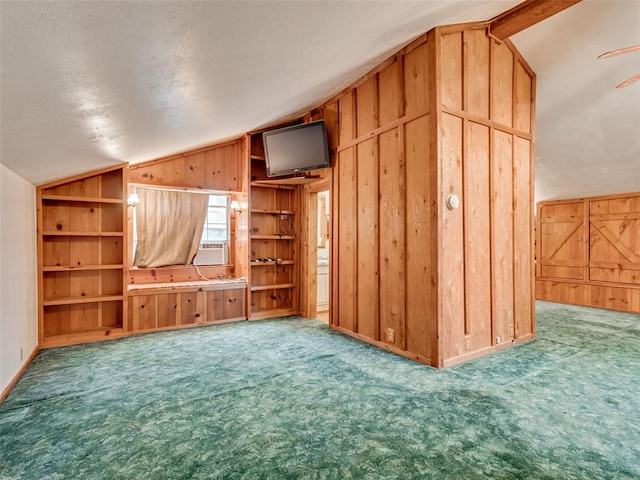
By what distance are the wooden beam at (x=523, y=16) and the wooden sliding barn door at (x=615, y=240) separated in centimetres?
477

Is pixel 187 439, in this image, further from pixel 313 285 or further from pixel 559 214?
pixel 559 214

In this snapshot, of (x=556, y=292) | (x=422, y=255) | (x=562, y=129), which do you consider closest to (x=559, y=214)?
(x=556, y=292)

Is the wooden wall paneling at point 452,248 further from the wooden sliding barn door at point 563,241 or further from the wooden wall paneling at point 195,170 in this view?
the wooden sliding barn door at point 563,241

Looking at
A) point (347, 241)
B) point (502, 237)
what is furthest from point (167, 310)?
point (502, 237)

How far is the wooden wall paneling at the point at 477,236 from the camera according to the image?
3.64 m

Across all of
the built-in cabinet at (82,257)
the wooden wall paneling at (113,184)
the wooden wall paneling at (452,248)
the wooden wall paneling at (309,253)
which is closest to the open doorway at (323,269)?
the wooden wall paneling at (309,253)

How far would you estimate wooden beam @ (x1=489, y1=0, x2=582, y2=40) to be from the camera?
10.3 ft

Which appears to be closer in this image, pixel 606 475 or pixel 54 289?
pixel 606 475

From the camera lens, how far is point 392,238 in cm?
391

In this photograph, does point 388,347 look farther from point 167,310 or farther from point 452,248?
point 167,310

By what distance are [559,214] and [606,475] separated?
270 inches

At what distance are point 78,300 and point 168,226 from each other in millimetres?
1567

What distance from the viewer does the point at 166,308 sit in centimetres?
488

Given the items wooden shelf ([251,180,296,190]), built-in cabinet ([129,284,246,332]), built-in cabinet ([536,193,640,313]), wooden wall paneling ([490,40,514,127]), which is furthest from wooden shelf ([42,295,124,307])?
built-in cabinet ([536,193,640,313])
